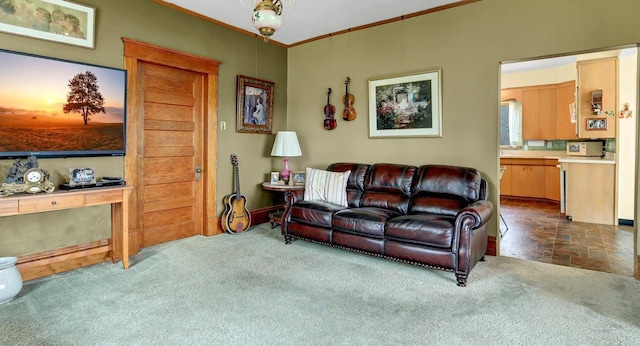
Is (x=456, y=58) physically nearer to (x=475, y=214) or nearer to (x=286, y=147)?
(x=475, y=214)

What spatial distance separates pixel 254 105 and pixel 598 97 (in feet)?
17.4

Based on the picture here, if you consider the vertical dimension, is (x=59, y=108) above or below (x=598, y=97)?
below

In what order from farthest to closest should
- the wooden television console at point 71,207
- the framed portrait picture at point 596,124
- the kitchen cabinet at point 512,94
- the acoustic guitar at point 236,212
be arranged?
the kitchen cabinet at point 512,94 → the framed portrait picture at point 596,124 → the acoustic guitar at point 236,212 → the wooden television console at point 71,207

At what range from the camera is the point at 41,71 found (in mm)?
2951

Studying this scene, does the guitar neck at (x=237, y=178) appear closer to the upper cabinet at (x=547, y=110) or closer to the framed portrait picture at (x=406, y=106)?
the framed portrait picture at (x=406, y=106)

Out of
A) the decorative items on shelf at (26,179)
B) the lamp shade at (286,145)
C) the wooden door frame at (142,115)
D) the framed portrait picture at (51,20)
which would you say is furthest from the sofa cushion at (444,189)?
the framed portrait picture at (51,20)

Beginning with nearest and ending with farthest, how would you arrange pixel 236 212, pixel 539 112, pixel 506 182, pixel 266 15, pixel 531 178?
pixel 266 15
pixel 236 212
pixel 531 178
pixel 539 112
pixel 506 182

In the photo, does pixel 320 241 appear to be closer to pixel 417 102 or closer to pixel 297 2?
pixel 417 102

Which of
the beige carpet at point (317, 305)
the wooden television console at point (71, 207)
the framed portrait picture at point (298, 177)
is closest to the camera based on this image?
the beige carpet at point (317, 305)

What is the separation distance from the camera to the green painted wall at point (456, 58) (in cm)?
→ 328

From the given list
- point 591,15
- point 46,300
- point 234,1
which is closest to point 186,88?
point 234,1

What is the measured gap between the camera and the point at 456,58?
3.94m

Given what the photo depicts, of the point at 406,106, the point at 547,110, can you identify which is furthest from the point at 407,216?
the point at 547,110

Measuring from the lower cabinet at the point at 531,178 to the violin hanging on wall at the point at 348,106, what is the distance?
4233 mm
